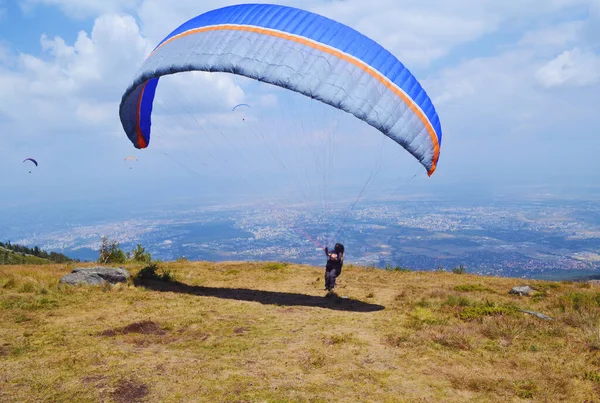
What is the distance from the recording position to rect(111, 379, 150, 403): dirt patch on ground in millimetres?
5500

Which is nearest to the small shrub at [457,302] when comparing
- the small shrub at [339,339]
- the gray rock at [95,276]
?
the small shrub at [339,339]

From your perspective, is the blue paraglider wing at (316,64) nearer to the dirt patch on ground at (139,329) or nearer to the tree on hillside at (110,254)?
the dirt patch on ground at (139,329)

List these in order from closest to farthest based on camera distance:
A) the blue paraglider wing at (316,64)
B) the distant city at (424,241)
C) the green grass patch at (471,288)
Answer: the blue paraglider wing at (316,64), the green grass patch at (471,288), the distant city at (424,241)

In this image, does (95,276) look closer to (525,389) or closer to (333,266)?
(333,266)

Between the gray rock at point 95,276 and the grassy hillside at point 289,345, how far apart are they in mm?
582

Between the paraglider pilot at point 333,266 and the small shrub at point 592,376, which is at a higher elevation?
the paraglider pilot at point 333,266

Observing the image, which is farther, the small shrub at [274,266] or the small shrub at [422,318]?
the small shrub at [274,266]

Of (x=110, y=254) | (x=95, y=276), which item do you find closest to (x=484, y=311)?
(x=95, y=276)

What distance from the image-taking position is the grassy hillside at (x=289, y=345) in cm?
598

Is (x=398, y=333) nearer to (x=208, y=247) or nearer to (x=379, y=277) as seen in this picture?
(x=379, y=277)

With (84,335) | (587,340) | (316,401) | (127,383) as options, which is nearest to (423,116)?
(587,340)

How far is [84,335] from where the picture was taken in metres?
8.33

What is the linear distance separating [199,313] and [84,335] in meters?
2.92

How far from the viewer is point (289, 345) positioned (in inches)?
317
